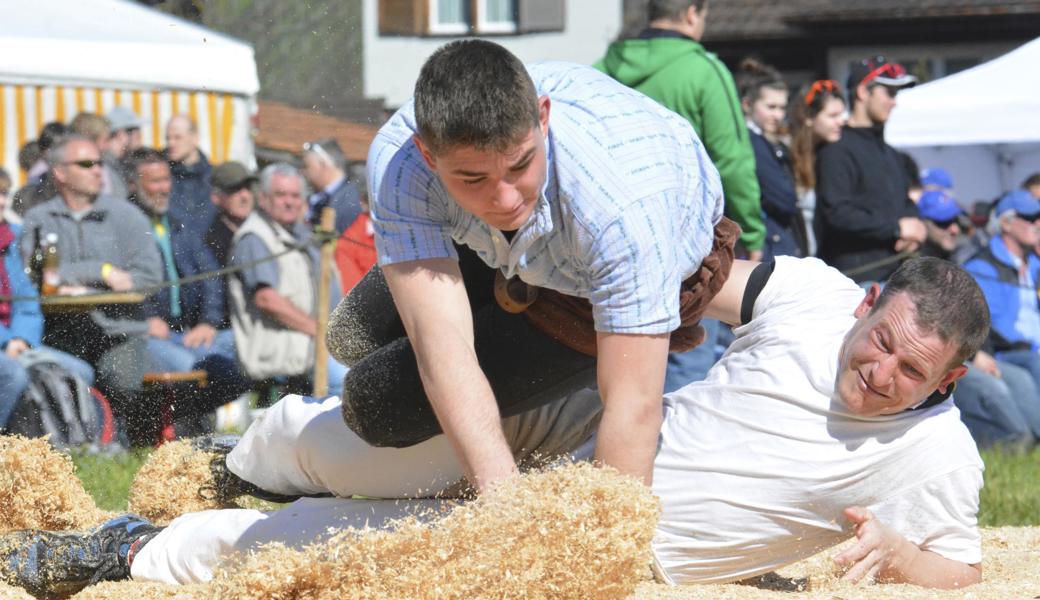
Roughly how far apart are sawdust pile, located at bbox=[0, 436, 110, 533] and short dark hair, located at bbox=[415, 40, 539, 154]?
1.84m

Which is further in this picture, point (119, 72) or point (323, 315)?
point (119, 72)

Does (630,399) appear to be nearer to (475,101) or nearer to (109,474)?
(475,101)

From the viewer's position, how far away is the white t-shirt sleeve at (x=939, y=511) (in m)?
3.47

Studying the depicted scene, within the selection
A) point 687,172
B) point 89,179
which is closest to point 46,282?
point 89,179

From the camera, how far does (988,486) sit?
5773 mm

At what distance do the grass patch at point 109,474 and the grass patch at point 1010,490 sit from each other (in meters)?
3.16

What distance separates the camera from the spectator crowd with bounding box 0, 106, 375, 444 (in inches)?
259

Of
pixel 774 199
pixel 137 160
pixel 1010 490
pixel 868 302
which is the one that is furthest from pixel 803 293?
pixel 137 160

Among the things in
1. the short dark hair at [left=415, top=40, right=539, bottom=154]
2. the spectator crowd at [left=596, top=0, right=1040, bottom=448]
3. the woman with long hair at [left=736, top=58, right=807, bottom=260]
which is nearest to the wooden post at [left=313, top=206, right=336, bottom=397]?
the spectator crowd at [left=596, top=0, right=1040, bottom=448]

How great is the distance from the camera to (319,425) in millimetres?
3893

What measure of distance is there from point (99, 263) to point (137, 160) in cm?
81

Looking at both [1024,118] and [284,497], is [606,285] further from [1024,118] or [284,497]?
[1024,118]

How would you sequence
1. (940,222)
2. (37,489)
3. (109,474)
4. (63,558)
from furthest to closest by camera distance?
(940,222), (109,474), (37,489), (63,558)

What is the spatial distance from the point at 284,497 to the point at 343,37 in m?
14.8
